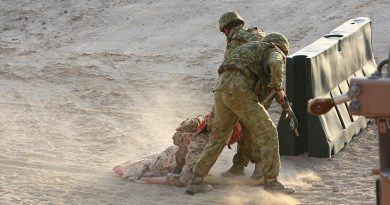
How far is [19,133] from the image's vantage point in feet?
38.3

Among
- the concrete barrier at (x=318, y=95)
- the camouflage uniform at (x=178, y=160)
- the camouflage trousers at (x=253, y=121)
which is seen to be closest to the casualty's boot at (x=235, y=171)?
the camouflage uniform at (x=178, y=160)

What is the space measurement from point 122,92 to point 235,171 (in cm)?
454

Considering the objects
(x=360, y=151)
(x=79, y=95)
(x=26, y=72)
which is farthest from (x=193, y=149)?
(x=26, y=72)

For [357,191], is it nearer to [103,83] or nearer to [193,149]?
[193,149]

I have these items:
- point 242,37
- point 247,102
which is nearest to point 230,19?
point 242,37

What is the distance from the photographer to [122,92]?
13.9 m

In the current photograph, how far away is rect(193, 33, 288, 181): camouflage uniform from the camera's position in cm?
873

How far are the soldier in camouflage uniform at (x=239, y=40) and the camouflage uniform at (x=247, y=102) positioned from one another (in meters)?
0.24

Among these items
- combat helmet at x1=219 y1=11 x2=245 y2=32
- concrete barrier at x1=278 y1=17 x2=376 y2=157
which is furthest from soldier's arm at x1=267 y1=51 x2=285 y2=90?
concrete barrier at x1=278 y1=17 x2=376 y2=157

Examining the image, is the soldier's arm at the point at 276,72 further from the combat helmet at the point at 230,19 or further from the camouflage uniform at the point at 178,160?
the camouflage uniform at the point at 178,160

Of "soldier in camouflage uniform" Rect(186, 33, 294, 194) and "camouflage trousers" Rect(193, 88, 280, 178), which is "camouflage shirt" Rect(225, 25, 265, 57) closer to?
"soldier in camouflage uniform" Rect(186, 33, 294, 194)

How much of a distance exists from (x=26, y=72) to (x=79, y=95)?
73.0 inches

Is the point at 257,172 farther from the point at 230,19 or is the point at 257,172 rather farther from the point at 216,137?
the point at 230,19

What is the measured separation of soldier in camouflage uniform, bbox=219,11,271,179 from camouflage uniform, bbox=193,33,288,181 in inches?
9.5
